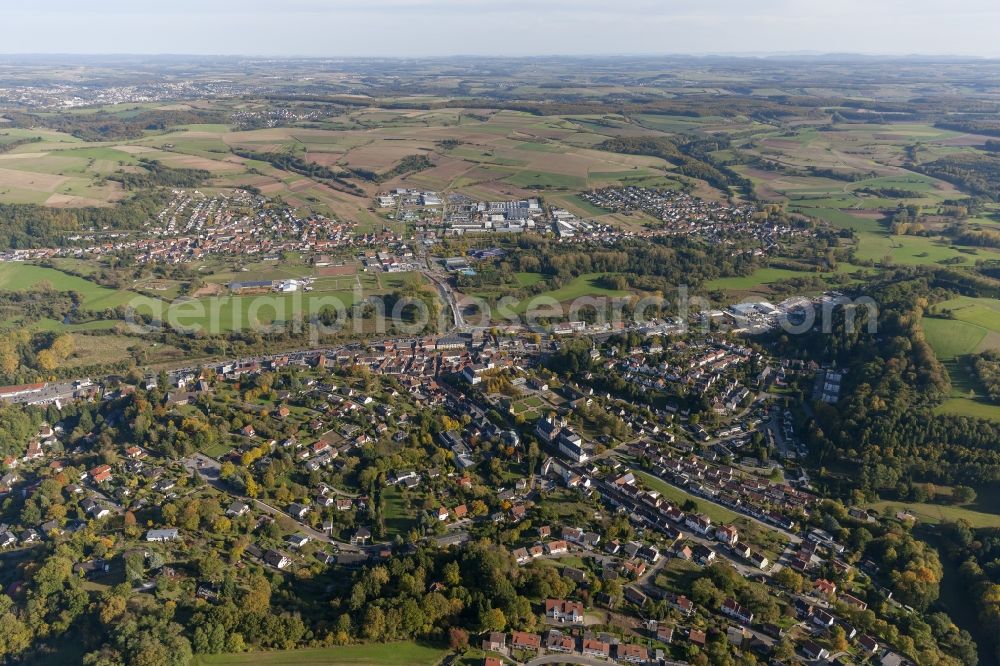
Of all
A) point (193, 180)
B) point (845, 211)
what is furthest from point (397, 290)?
point (845, 211)

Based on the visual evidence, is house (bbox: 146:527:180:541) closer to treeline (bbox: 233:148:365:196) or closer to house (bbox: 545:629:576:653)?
house (bbox: 545:629:576:653)

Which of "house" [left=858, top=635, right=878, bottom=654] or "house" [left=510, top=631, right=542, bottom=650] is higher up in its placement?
"house" [left=510, top=631, right=542, bottom=650]

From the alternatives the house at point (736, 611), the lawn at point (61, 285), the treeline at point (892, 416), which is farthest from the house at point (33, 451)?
the treeline at point (892, 416)

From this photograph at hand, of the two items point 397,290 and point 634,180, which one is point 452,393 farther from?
point 634,180

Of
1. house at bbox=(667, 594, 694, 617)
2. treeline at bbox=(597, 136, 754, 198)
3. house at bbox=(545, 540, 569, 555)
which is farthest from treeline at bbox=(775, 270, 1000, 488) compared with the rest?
treeline at bbox=(597, 136, 754, 198)

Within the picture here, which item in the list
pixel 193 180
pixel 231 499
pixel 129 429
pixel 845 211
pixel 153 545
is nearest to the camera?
pixel 153 545

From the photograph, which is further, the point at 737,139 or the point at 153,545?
the point at 737,139
